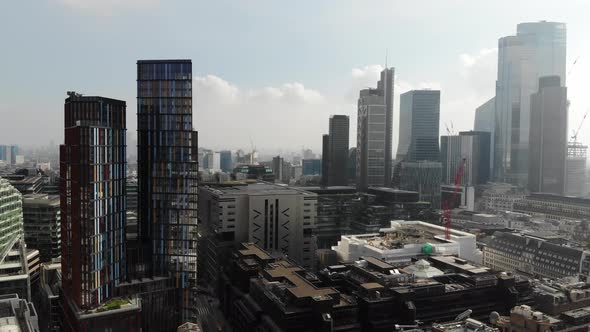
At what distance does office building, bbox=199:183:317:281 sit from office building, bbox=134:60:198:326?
24279 millimetres

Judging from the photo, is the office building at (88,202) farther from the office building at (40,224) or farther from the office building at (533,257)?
the office building at (533,257)

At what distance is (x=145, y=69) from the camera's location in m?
72.7

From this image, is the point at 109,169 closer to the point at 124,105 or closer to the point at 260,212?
the point at 124,105

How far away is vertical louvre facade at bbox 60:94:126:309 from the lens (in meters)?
59.5

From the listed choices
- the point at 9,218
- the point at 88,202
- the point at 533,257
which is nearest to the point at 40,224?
the point at 9,218

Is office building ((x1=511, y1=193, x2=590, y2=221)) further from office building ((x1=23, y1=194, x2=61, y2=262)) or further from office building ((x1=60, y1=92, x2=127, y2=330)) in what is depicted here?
office building ((x1=23, y1=194, x2=61, y2=262))

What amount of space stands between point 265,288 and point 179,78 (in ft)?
113

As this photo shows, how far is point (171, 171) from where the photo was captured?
238 ft

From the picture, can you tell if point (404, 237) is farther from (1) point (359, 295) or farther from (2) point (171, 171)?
(2) point (171, 171)

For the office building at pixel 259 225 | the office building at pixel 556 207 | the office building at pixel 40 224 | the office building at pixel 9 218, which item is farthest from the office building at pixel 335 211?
the office building at pixel 556 207

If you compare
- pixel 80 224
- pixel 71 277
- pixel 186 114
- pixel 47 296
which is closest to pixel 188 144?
pixel 186 114

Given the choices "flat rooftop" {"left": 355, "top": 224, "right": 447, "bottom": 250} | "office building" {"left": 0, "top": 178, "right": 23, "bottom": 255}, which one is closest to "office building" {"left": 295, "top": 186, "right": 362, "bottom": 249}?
"flat rooftop" {"left": 355, "top": 224, "right": 447, "bottom": 250}

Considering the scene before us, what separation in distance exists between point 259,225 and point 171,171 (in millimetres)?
34041

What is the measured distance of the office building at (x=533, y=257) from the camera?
93125mm
